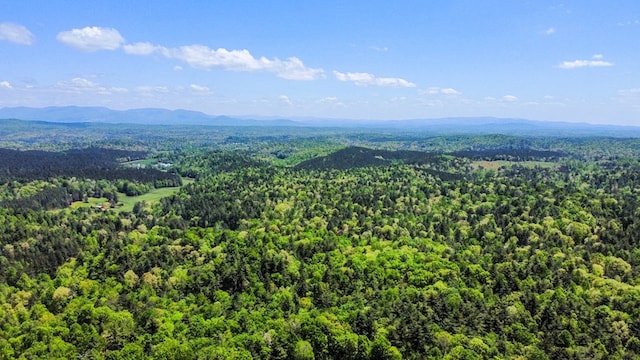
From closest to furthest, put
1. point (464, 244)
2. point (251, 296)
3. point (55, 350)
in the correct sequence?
point (55, 350)
point (251, 296)
point (464, 244)

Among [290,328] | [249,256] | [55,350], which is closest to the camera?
[55,350]

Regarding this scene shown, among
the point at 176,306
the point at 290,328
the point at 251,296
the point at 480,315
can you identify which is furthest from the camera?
the point at 251,296

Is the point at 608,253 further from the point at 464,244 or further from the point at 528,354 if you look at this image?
the point at 528,354

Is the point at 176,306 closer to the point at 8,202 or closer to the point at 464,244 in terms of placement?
the point at 464,244

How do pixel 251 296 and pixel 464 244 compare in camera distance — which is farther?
pixel 464 244

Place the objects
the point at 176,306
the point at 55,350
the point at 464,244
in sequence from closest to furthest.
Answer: the point at 55,350, the point at 176,306, the point at 464,244

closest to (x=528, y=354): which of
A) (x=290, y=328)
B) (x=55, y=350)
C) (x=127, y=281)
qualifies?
(x=290, y=328)

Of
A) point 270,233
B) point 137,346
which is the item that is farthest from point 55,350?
point 270,233

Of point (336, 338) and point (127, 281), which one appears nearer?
point (336, 338)
